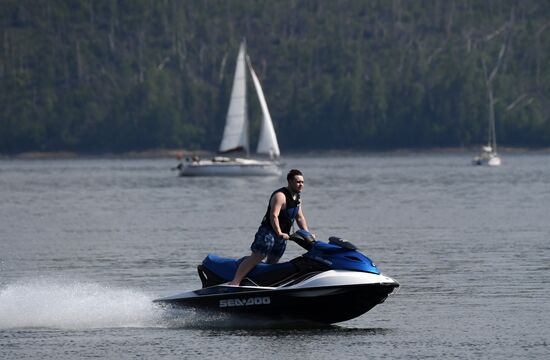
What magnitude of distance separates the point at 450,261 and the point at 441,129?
529 feet

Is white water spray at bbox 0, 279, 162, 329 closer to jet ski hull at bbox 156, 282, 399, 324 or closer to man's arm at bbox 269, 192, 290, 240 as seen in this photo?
jet ski hull at bbox 156, 282, 399, 324

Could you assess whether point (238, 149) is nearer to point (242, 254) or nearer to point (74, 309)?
point (242, 254)

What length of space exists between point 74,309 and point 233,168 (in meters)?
71.8

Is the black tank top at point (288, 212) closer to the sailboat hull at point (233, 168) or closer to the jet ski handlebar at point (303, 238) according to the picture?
the jet ski handlebar at point (303, 238)

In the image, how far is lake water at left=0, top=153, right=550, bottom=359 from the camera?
1945cm

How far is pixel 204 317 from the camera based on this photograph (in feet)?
67.8

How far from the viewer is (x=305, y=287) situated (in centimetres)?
1994

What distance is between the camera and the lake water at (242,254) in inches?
766

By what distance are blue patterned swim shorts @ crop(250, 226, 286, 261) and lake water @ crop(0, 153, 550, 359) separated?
113cm

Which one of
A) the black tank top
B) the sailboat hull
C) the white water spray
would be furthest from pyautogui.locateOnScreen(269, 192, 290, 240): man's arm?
the sailboat hull

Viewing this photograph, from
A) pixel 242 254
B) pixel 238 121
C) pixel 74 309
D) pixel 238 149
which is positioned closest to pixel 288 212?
pixel 74 309

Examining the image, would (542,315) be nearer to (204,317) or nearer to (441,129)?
(204,317)

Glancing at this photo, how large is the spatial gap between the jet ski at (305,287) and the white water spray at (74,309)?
1129mm

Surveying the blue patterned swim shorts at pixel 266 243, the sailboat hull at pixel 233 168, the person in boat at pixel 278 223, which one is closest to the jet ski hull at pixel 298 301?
the person in boat at pixel 278 223
